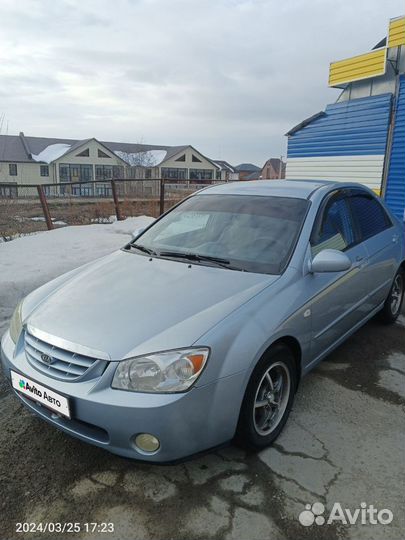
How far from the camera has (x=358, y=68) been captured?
33.5ft

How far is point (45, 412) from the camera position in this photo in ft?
7.35

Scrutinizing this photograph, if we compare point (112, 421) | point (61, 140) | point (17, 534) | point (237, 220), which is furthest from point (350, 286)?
point (61, 140)

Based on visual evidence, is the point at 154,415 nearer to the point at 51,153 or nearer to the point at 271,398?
the point at 271,398

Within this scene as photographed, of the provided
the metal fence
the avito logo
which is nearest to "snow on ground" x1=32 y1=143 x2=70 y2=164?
the metal fence

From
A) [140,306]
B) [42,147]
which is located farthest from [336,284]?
[42,147]

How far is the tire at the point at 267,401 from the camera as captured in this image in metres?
2.23

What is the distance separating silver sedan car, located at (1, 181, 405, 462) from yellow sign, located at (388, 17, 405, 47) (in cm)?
753

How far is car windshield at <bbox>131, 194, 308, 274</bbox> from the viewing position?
2.84 meters

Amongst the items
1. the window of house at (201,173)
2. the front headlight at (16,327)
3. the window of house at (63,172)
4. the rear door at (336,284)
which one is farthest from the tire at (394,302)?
the window of house at (201,173)

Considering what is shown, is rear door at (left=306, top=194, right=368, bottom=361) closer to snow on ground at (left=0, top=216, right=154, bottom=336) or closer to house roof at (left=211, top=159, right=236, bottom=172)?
snow on ground at (left=0, top=216, right=154, bottom=336)

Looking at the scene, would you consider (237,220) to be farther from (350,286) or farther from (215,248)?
(350,286)

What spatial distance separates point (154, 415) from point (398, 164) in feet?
32.6

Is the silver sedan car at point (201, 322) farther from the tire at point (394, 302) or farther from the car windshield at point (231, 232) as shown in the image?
the tire at point (394, 302)

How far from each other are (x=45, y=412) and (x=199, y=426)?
0.88 metres
